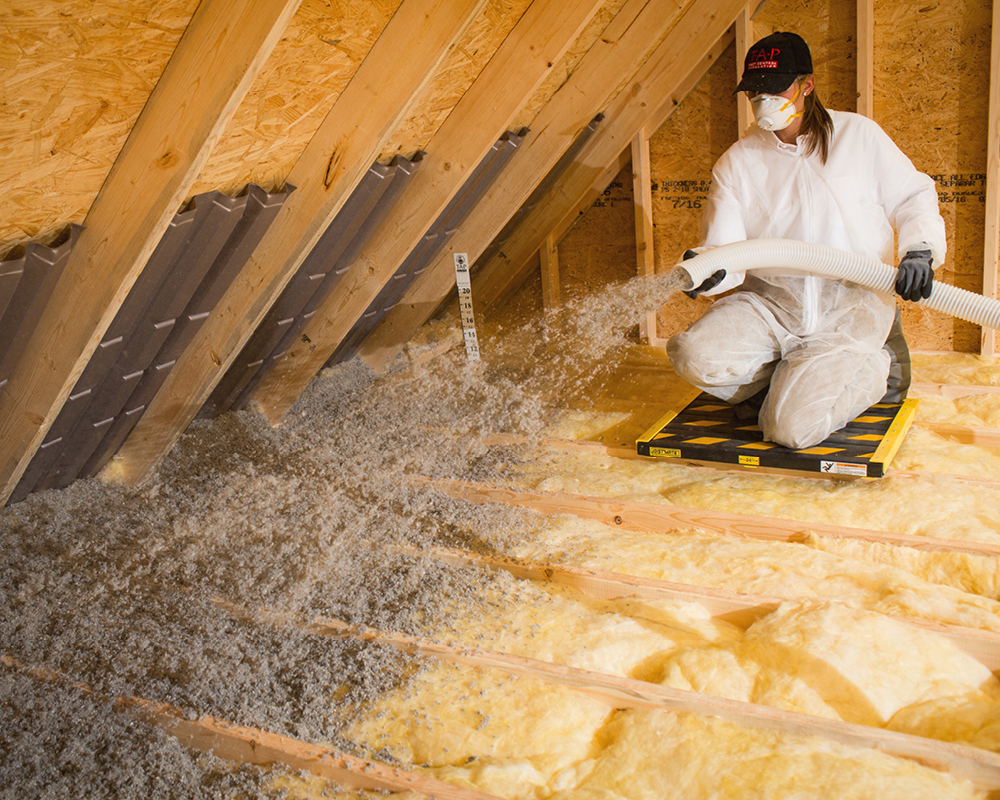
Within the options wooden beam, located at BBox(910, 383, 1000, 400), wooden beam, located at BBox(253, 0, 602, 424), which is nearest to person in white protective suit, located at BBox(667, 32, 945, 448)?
wooden beam, located at BBox(910, 383, 1000, 400)

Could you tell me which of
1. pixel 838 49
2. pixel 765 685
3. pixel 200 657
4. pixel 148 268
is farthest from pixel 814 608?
pixel 838 49

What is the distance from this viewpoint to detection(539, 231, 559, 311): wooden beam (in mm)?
4297

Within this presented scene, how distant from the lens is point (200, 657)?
174 cm

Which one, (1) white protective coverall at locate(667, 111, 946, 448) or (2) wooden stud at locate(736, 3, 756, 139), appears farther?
(2) wooden stud at locate(736, 3, 756, 139)

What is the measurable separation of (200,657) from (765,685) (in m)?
1.23

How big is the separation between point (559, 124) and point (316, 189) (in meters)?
1.33

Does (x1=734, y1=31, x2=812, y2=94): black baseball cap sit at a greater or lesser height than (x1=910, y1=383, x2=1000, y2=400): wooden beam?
greater

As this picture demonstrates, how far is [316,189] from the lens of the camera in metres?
2.15

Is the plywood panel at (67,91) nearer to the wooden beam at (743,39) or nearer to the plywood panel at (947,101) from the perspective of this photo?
the wooden beam at (743,39)

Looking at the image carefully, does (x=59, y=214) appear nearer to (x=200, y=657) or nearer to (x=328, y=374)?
(x=200, y=657)

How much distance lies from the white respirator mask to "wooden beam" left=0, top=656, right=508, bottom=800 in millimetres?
2189

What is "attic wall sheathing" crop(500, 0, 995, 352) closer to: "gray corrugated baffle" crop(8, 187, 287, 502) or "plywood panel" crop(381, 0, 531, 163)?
"plywood panel" crop(381, 0, 531, 163)

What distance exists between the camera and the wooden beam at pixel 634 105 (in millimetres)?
3439

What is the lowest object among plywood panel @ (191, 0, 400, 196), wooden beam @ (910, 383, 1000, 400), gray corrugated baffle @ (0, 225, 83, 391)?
wooden beam @ (910, 383, 1000, 400)
